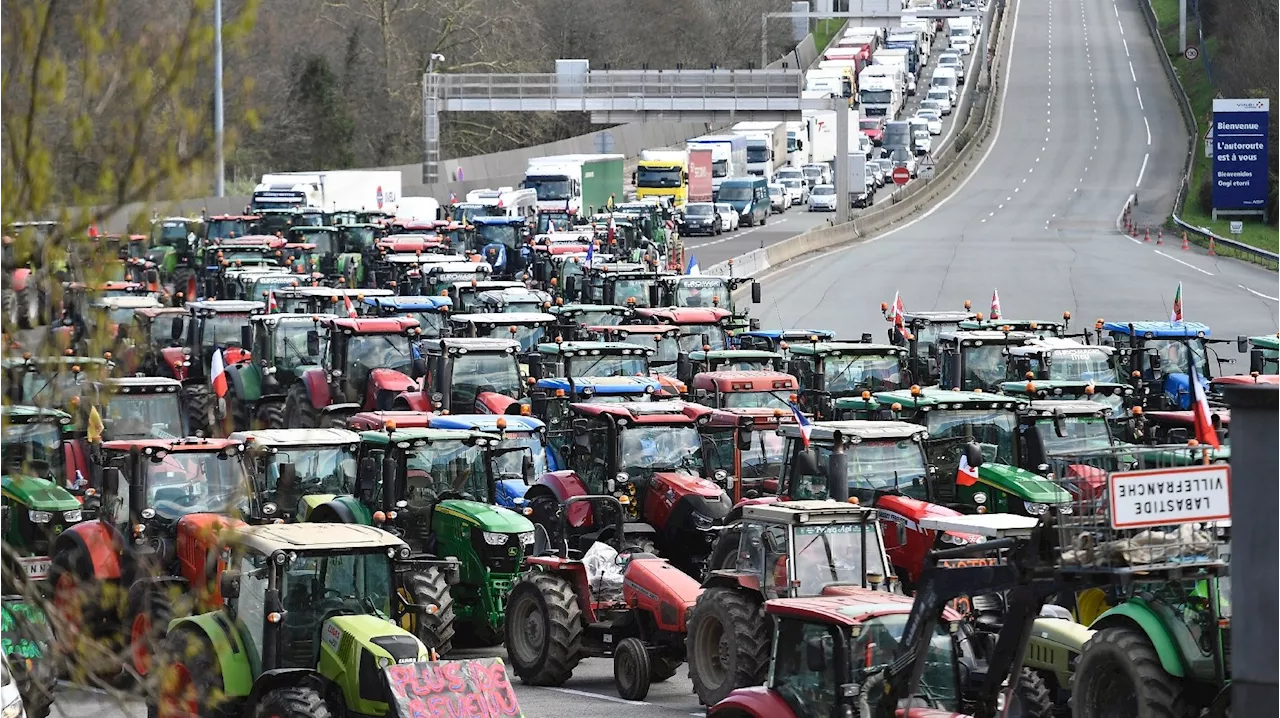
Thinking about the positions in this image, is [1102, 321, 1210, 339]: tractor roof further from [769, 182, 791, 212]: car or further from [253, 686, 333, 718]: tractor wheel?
[769, 182, 791, 212]: car

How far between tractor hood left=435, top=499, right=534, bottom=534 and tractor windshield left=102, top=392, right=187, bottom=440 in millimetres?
5679

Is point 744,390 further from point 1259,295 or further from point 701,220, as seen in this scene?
point 701,220

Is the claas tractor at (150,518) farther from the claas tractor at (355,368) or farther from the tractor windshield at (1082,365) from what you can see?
the tractor windshield at (1082,365)

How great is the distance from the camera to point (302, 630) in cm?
1370

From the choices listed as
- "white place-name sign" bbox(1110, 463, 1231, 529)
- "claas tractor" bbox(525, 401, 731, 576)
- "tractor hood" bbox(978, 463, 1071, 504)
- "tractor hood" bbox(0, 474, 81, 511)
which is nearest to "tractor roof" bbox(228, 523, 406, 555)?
"tractor hood" bbox(0, 474, 81, 511)

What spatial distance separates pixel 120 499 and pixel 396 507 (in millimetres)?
2340

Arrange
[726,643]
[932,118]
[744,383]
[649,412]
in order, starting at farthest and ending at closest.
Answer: [932,118], [744,383], [649,412], [726,643]

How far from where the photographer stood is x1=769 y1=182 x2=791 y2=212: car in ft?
287

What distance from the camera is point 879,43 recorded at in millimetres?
138500

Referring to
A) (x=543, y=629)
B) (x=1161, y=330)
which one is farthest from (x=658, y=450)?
(x=1161, y=330)

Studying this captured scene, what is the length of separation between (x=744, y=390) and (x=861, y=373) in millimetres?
2940

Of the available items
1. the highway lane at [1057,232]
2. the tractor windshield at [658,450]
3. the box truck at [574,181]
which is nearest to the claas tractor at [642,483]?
the tractor windshield at [658,450]

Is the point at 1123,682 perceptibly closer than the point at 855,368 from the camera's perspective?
Yes

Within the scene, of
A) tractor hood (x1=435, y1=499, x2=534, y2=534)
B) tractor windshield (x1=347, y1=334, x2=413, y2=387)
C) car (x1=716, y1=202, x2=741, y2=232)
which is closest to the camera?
tractor hood (x1=435, y1=499, x2=534, y2=534)
